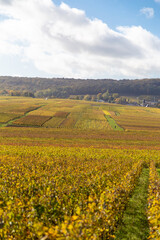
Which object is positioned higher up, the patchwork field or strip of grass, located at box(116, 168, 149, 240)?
the patchwork field

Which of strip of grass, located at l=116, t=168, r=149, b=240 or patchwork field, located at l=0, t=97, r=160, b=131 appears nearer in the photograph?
strip of grass, located at l=116, t=168, r=149, b=240

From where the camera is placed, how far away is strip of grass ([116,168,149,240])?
1044 centimetres

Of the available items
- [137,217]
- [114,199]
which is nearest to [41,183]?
[114,199]

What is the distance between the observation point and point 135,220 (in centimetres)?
1202

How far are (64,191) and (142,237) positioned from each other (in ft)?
Result: 18.0

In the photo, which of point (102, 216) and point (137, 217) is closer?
point (102, 216)

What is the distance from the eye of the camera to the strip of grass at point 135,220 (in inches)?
411

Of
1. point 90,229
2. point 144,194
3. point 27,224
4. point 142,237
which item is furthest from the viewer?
point 144,194

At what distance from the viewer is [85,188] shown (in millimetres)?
13328

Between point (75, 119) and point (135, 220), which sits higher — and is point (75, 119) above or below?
above

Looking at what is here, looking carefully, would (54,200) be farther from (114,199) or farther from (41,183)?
(114,199)

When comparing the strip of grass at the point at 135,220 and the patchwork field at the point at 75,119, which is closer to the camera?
the strip of grass at the point at 135,220

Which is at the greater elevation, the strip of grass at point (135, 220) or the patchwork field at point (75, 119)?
the patchwork field at point (75, 119)

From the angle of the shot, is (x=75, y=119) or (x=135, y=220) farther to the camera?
(x=75, y=119)
